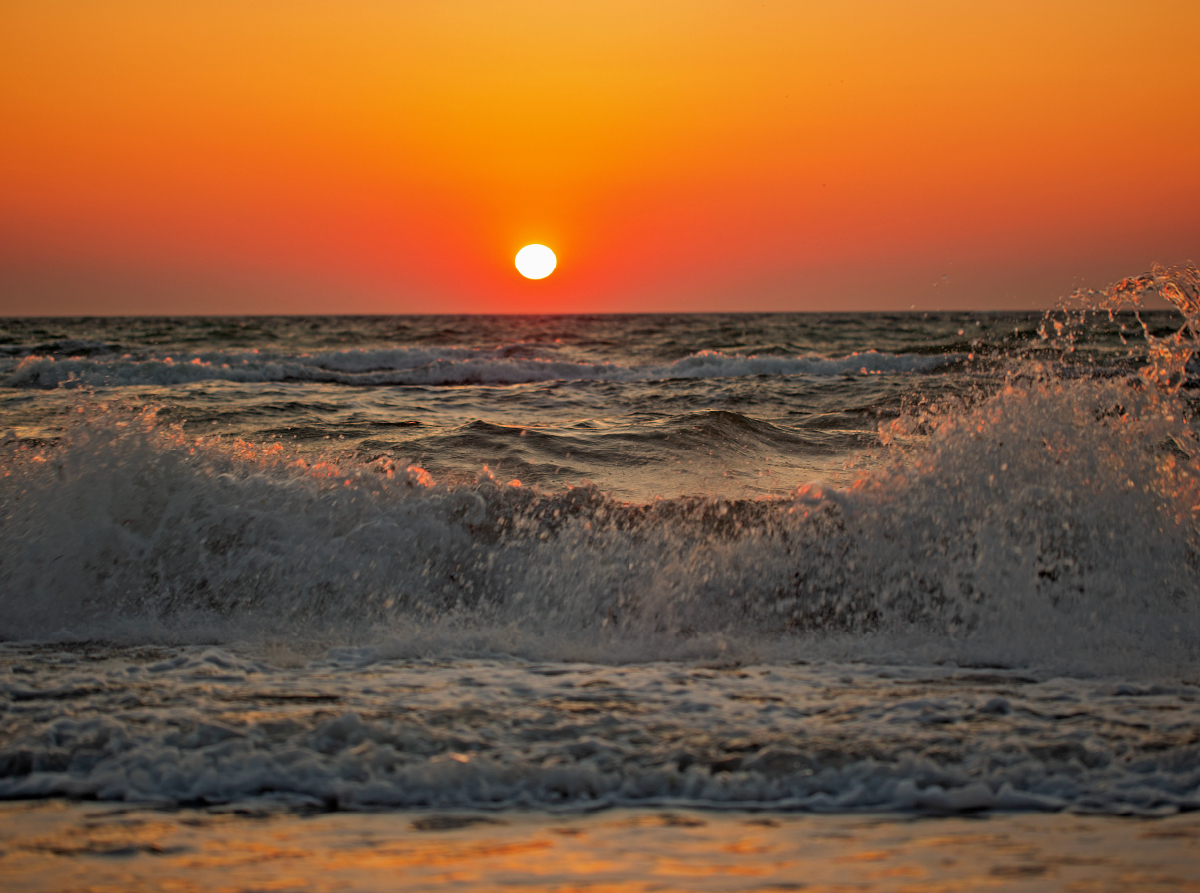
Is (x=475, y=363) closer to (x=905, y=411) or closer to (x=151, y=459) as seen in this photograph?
(x=905, y=411)

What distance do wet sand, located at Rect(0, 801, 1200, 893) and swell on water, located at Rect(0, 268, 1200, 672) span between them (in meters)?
1.38

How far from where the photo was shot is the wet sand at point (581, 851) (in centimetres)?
188

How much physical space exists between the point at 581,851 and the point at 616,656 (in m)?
1.54

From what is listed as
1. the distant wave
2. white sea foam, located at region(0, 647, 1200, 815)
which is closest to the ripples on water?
white sea foam, located at region(0, 647, 1200, 815)

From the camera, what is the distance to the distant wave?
1458 centimetres

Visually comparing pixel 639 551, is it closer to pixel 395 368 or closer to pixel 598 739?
pixel 598 739

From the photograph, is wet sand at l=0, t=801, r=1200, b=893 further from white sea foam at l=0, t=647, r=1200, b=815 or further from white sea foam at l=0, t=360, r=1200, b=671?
white sea foam at l=0, t=360, r=1200, b=671

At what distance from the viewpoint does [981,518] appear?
4.71 metres

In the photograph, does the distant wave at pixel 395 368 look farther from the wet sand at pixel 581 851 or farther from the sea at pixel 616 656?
the wet sand at pixel 581 851

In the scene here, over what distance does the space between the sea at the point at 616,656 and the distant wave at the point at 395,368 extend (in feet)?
24.5

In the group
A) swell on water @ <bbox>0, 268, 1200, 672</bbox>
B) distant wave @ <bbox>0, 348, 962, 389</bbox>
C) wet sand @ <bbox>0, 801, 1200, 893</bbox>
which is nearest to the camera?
wet sand @ <bbox>0, 801, 1200, 893</bbox>

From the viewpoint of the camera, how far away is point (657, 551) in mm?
4531

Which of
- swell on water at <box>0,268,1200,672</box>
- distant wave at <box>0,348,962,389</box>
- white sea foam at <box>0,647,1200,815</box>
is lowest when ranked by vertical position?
white sea foam at <box>0,647,1200,815</box>

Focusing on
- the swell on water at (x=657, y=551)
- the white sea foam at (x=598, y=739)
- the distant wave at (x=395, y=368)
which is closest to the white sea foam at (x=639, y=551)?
the swell on water at (x=657, y=551)
